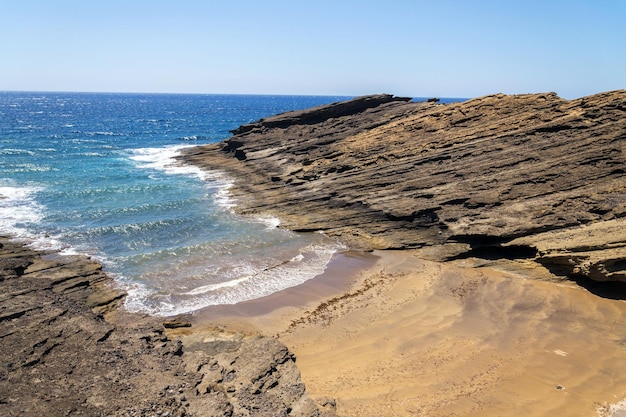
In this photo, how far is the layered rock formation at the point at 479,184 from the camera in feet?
73.3

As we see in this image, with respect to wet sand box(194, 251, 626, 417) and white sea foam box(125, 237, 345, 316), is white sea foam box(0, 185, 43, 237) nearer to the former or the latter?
white sea foam box(125, 237, 345, 316)

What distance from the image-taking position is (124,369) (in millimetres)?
12344

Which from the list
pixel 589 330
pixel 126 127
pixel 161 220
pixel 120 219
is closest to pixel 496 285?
pixel 589 330

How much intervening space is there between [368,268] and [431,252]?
4.10 m

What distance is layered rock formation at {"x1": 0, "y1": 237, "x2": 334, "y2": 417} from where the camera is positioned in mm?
10820

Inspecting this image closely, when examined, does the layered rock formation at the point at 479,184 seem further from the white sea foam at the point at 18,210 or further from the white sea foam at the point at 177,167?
the white sea foam at the point at 18,210

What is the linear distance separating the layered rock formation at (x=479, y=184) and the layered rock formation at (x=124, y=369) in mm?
14155

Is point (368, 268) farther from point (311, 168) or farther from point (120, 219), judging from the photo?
point (120, 219)

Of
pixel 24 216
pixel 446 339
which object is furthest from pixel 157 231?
pixel 446 339

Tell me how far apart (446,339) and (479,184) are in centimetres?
1401

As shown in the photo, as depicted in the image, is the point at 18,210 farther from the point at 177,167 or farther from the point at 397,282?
the point at 397,282

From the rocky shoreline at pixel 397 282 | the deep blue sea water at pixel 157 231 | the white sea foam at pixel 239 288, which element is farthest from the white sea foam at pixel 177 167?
the white sea foam at pixel 239 288

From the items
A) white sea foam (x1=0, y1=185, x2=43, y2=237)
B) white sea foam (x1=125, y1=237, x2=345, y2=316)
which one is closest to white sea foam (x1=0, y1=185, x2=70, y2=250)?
white sea foam (x1=0, y1=185, x2=43, y2=237)

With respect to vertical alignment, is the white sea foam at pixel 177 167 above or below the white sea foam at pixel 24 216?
above
